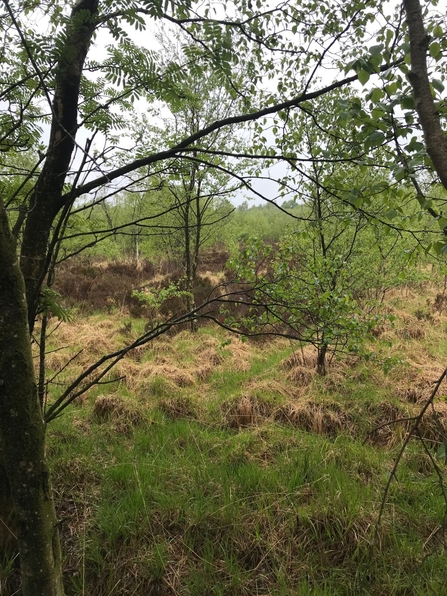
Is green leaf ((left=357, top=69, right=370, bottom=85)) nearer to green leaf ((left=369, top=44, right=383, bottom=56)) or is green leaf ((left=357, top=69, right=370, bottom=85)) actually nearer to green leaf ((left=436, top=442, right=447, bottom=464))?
green leaf ((left=369, top=44, right=383, bottom=56))

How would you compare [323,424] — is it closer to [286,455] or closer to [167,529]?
[286,455]

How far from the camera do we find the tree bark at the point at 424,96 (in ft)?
3.10

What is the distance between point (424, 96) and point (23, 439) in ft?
5.60

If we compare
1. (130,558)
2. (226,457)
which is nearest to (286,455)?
(226,457)

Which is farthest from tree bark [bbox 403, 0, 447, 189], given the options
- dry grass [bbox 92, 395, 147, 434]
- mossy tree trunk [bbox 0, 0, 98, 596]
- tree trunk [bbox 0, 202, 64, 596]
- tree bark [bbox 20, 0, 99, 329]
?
dry grass [bbox 92, 395, 147, 434]

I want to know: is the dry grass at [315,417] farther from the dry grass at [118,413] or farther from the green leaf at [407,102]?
the green leaf at [407,102]

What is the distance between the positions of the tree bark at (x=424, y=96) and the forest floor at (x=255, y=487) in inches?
31.7

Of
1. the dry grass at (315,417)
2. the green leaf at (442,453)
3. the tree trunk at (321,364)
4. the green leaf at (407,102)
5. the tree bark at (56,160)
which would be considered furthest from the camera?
the tree trunk at (321,364)

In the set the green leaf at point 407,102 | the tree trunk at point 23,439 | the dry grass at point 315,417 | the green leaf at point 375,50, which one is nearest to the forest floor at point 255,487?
the dry grass at point 315,417

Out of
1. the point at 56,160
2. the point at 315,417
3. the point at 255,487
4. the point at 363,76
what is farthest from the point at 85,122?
the point at 315,417

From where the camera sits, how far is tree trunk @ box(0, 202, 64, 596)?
41.0 inches

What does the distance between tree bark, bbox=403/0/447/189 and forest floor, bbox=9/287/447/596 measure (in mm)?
804

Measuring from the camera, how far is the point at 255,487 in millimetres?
3021

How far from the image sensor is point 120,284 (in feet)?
47.8
